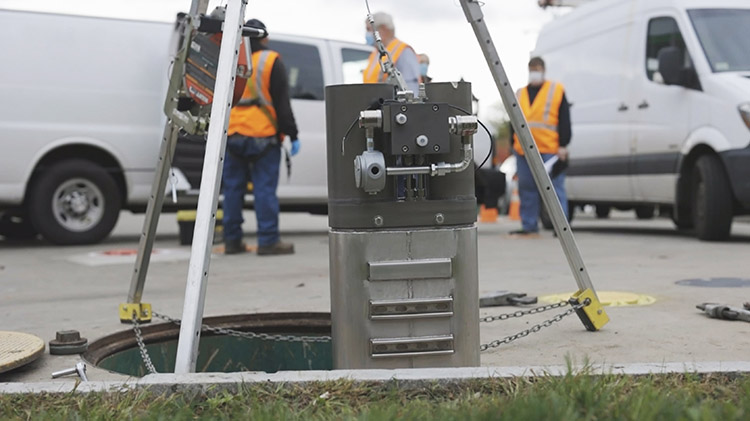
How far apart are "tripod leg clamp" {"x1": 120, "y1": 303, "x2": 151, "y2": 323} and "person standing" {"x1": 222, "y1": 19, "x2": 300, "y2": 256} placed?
11.7ft

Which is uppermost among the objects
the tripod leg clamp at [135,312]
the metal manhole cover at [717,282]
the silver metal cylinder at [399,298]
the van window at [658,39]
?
the van window at [658,39]

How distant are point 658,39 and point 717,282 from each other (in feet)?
14.6

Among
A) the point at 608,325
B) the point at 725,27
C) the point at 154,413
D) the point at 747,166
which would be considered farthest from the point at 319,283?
the point at 725,27

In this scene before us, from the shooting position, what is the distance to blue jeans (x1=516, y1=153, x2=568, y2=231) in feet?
31.8

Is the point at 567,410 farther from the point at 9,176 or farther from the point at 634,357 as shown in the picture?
the point at 9,176

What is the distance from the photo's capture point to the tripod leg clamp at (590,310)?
12.8 feet

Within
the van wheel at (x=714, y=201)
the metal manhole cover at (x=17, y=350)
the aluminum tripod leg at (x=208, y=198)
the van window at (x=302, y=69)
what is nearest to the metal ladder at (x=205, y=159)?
the aluminum tripod leg at (x=208, y=198)

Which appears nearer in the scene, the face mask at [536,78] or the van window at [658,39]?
the van window at [658,39]

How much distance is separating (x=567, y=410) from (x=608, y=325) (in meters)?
2.04

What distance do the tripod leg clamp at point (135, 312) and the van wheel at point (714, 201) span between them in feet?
19.1

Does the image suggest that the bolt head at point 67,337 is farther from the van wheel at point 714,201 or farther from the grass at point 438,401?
the van wheel at point 714,201

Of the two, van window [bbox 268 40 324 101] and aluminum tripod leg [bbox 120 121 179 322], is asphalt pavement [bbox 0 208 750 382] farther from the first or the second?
van window [bbox 268 40 324 101]

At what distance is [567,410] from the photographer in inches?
89.1

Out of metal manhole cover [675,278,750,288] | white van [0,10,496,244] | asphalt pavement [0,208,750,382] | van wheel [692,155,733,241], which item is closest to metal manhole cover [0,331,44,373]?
asphalt pavement [0,208,750,382]
